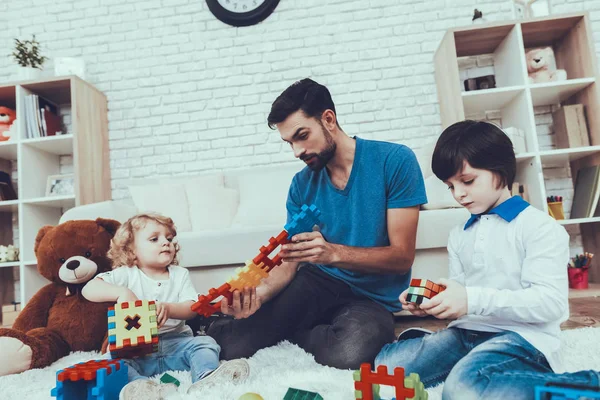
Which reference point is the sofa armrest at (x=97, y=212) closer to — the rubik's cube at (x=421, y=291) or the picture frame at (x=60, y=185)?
the picture frame at (x=60, y=185)

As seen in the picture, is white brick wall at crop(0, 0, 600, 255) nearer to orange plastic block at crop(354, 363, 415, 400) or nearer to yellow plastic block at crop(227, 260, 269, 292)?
yellow plastic block at crop(227, 260, 269, 292)

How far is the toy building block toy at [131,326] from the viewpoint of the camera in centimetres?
106

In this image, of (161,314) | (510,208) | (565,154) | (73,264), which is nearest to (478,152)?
(510,208)

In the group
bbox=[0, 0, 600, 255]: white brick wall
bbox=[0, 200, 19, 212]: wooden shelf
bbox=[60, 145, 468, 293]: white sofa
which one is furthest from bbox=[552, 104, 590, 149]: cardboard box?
bbox=[0, 200, 19, 212]: wooden shelf

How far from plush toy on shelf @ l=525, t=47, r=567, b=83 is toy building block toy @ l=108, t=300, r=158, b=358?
7.91 ft

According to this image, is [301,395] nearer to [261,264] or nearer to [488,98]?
[261,264]

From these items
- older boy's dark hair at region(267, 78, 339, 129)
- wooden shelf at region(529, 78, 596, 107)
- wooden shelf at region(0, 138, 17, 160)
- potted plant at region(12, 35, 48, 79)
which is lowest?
older boy's dark hair at region(267, 78, 339, 129)

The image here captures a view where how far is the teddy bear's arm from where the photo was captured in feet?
4.98

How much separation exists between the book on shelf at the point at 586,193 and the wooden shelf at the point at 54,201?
2957mm

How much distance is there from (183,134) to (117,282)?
68.0 inches

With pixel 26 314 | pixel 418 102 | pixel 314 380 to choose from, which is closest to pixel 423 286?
pixel 314 380

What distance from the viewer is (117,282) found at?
1351 millimetres

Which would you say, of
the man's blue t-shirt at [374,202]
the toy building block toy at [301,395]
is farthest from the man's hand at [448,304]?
the man's blue t-shirt at [374,202]

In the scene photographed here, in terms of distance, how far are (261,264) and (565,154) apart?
2.07m
